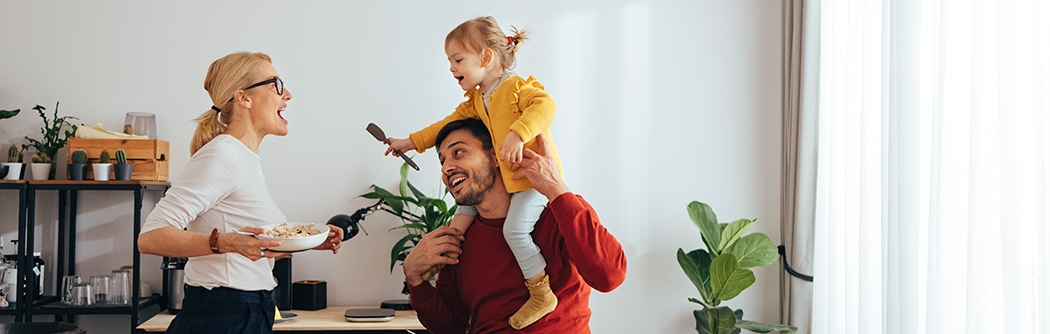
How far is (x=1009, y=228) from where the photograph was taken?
2088 mm

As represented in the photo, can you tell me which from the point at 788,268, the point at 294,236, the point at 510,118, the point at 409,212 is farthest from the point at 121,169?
the point at 788,268

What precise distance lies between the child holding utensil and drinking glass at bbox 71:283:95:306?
5.45 feet

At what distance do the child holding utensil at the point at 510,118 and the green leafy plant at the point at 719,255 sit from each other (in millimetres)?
1396

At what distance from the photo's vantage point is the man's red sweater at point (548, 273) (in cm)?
183

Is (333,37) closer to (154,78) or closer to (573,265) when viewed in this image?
A: (154,78)

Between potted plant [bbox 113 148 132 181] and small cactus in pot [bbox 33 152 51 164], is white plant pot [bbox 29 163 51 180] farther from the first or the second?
potted plant [bbox 113 148 132 181]

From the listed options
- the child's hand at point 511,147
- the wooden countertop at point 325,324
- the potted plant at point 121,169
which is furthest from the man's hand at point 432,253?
the potted plant at point 121,169

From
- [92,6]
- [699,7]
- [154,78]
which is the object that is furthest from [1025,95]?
[92,6]

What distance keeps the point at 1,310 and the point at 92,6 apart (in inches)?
52.0

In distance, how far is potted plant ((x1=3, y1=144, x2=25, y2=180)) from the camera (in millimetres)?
3191

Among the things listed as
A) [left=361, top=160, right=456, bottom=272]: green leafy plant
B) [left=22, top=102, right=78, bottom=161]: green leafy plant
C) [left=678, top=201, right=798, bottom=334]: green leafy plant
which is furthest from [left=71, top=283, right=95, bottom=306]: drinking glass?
[left=678, top=201, right=798, bottom=334]: green leafy plant

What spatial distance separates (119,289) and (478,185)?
1957mm

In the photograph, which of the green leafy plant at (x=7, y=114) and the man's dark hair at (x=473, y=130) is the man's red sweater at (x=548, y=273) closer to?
the man's dark hair at (x=473, y=130)

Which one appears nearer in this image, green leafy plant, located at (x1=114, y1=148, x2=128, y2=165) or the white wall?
green leafy plant, located at (x1=114, y1=148, x2=128, y2=165)
